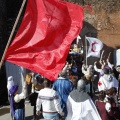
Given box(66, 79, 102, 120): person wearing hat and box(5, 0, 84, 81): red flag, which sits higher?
box(5, 0, 84, 81): red flag

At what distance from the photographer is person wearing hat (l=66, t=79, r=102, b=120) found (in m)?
6.82

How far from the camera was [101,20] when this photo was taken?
52.1 feet

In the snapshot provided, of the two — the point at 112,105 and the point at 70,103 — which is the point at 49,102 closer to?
the point at 70,103

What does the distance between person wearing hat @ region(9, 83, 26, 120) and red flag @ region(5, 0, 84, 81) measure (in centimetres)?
183

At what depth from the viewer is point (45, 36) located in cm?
606

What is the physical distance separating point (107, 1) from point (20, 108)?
9159 millimetres

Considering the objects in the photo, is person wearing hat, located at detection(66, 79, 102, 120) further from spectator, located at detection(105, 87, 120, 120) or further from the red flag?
the red flag

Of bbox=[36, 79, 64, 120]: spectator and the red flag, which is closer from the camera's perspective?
the red flag

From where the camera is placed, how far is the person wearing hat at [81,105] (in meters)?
6.82

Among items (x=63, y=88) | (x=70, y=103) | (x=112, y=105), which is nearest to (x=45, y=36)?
(x=70, y=103)

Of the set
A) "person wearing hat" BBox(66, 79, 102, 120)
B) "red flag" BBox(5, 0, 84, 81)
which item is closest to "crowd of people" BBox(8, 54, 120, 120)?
"person wearing hat" BBox(66, 79, 102, 120)

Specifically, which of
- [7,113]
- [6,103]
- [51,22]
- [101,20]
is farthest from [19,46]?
[101,20]

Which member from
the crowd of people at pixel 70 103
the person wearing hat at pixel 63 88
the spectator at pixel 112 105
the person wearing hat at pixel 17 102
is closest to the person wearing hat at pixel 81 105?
the crowd of people at pixel 70 103

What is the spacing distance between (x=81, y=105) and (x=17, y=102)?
164cm
